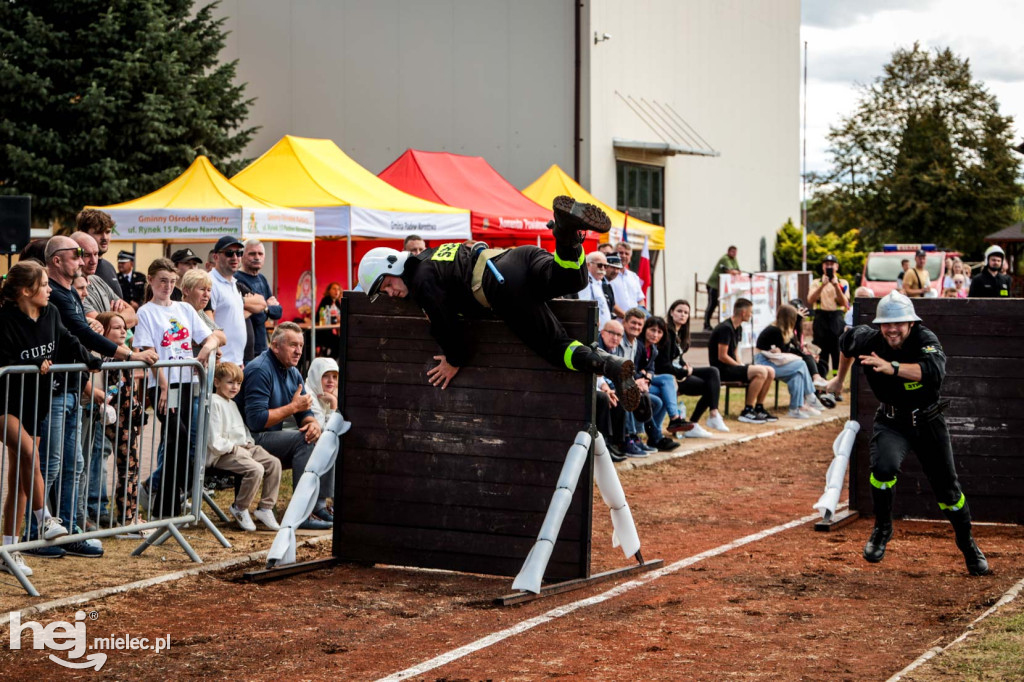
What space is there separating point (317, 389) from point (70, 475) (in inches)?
103

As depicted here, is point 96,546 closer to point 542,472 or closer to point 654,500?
point 542,472

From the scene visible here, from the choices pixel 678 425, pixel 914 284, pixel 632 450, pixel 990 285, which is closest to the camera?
pixel 632 450

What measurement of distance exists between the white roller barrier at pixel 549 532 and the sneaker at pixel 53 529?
2.64 m

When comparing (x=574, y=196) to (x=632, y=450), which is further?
(x=574, y=196)

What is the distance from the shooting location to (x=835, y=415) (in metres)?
18.0

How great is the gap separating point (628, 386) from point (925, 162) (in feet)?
188

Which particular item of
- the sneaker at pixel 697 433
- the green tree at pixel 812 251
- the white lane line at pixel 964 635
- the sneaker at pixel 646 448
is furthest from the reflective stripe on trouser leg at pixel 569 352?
the green tree at pixel 812 251

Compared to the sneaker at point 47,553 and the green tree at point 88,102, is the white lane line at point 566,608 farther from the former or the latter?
the green tree at point 88,102

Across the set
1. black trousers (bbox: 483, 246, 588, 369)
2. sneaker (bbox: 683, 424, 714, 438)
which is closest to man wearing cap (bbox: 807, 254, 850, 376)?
sneaker (bbox: 683, 424, 714, 438)

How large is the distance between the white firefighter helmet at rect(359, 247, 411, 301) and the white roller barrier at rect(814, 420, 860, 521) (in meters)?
3.50

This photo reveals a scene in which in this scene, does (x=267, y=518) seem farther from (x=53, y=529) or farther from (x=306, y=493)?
(x=53, y=529)

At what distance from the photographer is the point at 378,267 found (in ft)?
25.8

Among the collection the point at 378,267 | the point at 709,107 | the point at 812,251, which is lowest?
the point at 378,267

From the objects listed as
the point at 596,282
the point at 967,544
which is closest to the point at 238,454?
the point at 967,544
